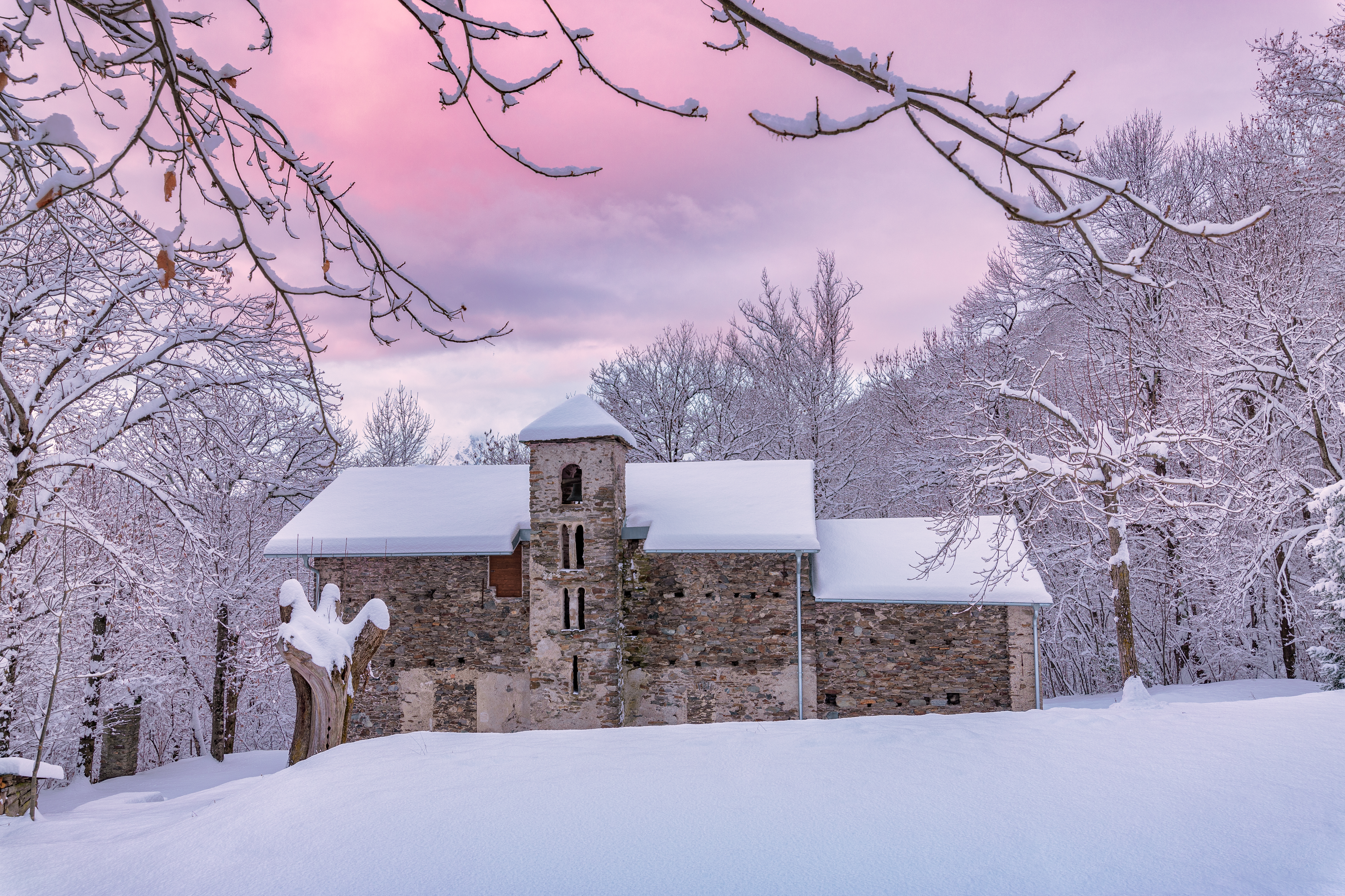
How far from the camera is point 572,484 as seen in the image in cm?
1318

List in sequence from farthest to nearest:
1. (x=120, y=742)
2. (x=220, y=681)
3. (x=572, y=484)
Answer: (x=220, y=681), (x=120, y=742), (x=572, y=484)

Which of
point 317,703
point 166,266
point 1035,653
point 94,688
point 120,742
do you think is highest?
point 166,266

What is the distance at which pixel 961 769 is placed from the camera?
167 inches

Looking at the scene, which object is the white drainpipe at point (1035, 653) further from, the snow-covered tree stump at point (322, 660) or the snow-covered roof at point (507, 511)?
the snow-covered tree stump at point (322, 660)

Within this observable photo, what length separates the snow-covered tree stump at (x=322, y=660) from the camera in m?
7.07

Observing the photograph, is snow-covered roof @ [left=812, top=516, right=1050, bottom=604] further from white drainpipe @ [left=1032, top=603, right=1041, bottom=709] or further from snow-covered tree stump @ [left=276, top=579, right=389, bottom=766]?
snow-covered tree stump @ [left=276, top=579, right=389, bottom=766]

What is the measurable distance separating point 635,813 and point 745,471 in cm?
1156

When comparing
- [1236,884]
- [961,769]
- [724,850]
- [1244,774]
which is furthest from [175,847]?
[1244,774]

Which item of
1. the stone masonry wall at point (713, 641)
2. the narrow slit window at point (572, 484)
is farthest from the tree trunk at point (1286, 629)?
the narrow slit window at point (572, 484)

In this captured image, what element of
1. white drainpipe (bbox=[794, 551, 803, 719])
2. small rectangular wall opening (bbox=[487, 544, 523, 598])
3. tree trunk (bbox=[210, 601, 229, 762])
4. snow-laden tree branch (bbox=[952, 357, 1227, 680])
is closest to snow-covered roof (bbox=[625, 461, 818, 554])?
white drainpipe (bbox=[794, 551, 803, 719])

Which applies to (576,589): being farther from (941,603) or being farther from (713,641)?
(941,603)

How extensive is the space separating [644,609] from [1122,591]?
7500 millimetres

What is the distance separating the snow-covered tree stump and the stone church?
4851mm

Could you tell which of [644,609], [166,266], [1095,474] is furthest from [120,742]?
[1095,474]
